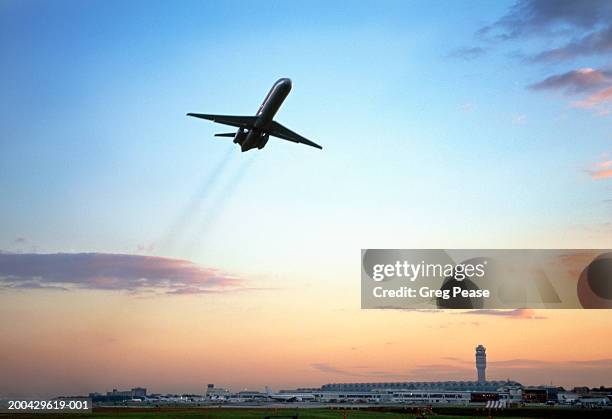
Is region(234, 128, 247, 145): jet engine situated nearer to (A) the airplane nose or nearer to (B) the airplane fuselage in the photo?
(B) the airplane fuselage

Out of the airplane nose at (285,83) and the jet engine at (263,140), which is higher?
the airplane nose at (285,83)

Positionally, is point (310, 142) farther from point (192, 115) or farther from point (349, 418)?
point (349, 418)

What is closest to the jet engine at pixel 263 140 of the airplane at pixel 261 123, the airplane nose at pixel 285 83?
the airplane at pixel 261 123

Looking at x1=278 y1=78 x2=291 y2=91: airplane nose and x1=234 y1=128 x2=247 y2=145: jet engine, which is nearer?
x1=278 y1=78 x2=291 y2=91: airplane nose

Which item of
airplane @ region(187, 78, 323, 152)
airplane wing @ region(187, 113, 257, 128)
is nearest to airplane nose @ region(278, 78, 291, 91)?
airplane @ region(187, 78, 323, 152)

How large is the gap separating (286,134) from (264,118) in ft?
27.9

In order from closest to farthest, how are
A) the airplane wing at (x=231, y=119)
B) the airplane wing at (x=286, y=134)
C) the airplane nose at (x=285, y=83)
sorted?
the airplane nose at (x=285, y=83), the airplane wing at (x=231, y=119), the airplane wing at (x=286, y=134)

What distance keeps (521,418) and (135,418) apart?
69610 mm

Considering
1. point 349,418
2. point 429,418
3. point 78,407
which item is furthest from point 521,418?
point 78,407

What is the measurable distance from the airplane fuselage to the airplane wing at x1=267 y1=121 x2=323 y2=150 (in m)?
1.44

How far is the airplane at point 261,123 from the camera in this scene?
104 metres

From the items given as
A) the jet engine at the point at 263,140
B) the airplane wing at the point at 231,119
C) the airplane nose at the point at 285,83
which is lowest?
the jet engine at the point at 263,140

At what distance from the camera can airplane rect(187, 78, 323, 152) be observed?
10388 centimetres

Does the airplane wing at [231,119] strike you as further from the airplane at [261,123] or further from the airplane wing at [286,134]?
the airplane wing at [286,134]
